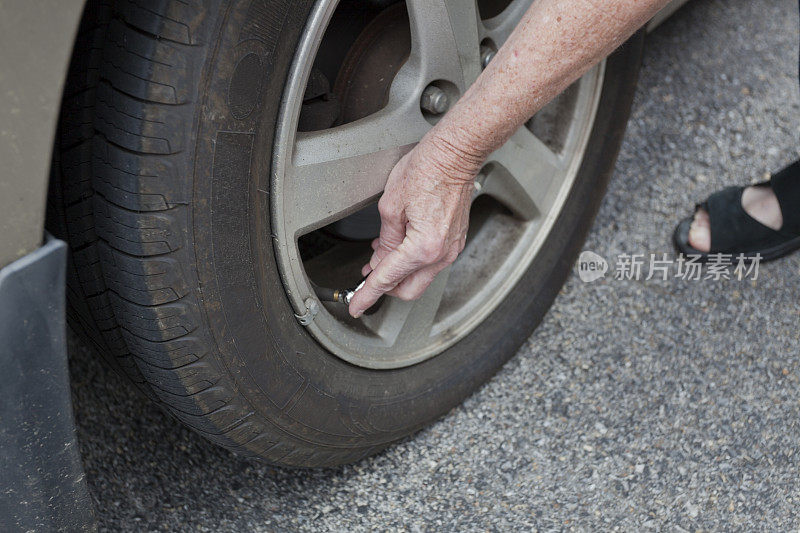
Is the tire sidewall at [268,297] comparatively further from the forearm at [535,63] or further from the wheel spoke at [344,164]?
the forearm at [535,63]

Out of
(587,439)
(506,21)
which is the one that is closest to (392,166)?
(506,21)

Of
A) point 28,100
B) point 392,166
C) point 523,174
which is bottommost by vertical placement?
point 523,174

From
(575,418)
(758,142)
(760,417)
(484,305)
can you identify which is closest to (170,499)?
(484,305)

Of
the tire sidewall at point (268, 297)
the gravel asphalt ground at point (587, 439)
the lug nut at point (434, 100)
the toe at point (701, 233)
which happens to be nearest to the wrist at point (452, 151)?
the lug nut at point (434, 100)

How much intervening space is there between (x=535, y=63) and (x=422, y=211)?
0.26 m

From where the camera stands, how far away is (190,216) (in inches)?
35.5

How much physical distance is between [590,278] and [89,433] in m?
1.09

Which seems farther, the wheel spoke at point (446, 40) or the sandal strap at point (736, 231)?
the sandal strap at point (736, 231)

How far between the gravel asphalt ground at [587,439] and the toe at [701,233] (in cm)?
6

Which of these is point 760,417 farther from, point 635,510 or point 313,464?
point 313,464

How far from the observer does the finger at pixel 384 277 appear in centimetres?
113

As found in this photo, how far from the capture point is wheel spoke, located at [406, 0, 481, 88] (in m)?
1.10

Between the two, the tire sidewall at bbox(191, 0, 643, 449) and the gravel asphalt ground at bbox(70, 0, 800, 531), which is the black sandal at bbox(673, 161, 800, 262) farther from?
the tire sidewall at bbox(191, 0, 643, 449)

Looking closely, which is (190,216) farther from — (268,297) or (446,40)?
(446,40)
